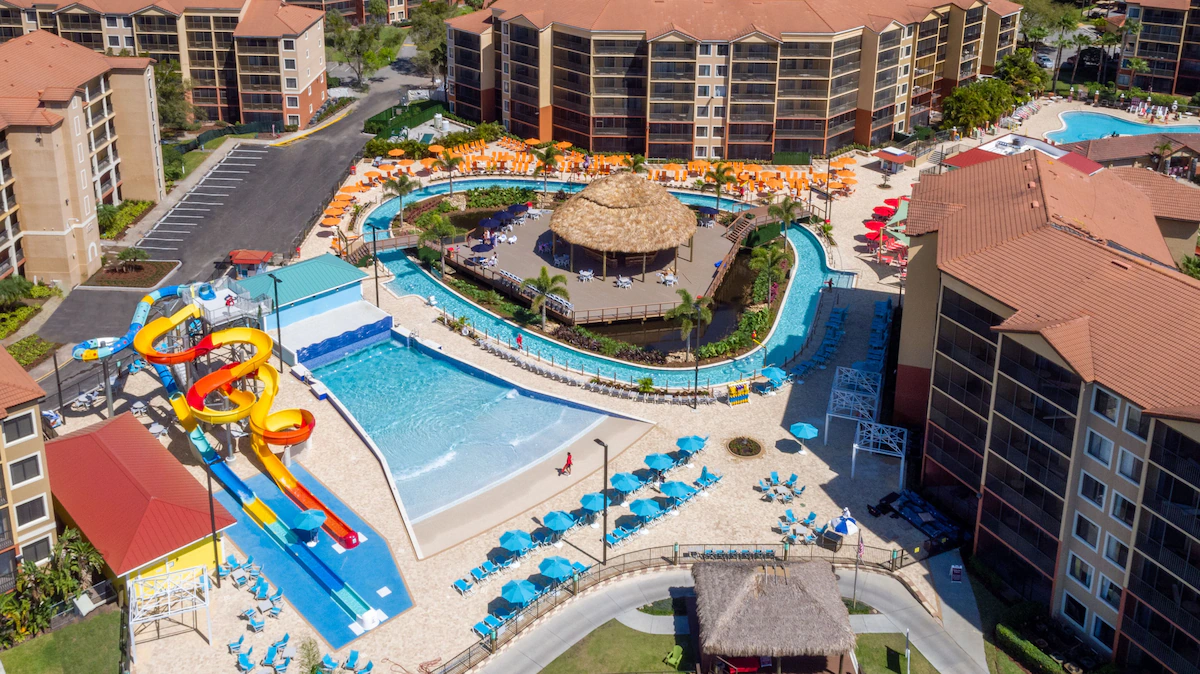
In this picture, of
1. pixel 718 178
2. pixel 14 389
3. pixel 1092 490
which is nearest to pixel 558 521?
pixel 1092 490

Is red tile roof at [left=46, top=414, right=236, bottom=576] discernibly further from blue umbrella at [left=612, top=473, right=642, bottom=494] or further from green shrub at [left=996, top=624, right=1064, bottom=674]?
green shrub at [left=996, top=624, right=1064, bottom=674]

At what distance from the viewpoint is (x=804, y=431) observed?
218ft

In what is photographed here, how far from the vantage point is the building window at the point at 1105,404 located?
49562mm

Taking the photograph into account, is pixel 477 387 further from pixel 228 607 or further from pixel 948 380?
pixel 948 380

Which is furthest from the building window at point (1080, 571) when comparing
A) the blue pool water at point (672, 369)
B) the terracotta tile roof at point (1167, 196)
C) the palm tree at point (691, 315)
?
the terracotta tile roof at point (1167, 196)

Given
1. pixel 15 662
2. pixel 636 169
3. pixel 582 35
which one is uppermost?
pixel 582 35

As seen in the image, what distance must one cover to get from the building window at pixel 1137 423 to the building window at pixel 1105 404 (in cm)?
57

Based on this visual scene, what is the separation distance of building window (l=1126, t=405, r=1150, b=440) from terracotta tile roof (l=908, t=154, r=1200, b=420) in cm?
101

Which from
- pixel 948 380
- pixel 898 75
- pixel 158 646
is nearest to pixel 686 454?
pixel 948 380

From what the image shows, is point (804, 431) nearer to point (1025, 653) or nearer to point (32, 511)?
point (1025, 653)

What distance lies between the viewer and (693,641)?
2084 inches

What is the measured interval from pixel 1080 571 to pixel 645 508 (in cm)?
2052

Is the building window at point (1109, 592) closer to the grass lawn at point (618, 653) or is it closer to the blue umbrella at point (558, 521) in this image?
the grass lawn at point (618, 653)

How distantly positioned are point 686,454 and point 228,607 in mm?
25465
